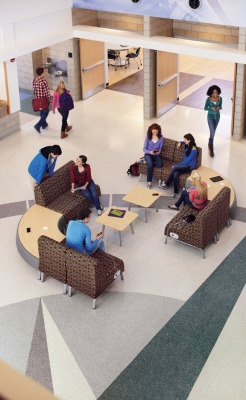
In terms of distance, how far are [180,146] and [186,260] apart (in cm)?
304

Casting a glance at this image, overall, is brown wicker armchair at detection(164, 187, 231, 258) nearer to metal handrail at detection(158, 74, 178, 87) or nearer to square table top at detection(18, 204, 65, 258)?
square table top at detection(18, 204, 65, 258)

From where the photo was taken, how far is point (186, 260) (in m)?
8.15

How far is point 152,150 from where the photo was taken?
10219 mm

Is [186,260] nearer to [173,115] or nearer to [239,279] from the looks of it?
[239,279]

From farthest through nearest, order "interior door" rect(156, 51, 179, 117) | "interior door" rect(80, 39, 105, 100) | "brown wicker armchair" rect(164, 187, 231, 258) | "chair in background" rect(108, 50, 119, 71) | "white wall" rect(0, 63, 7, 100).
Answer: "chair in background" rect(108, 50, 119, 71)
"interior door" rect(80, 39, 105, 100)
"interior door" rect(156, 51, 179, 117)
"white wall" rect(0, 63, 7, 100)
"brown wicker armchair" rect(164, 187, 231, 258)

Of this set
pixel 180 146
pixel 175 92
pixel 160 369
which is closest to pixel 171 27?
pixel 175 92

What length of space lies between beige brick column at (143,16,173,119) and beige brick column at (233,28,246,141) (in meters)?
2.47

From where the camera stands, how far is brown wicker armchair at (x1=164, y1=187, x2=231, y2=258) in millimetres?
7922

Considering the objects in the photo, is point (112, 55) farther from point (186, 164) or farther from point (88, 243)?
point (88, 243)

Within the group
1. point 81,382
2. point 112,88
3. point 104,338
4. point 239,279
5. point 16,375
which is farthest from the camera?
point 112,88

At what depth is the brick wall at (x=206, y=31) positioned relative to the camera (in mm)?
12438

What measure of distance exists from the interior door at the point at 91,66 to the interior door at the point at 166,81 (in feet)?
8.62

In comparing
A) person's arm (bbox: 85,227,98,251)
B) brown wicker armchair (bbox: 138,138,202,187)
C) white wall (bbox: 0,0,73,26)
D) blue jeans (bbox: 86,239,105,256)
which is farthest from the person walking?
person's arm (bbox: 85,227,98,251)

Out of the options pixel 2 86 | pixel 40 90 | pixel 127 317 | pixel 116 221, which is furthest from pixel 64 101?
pixel 127 317
